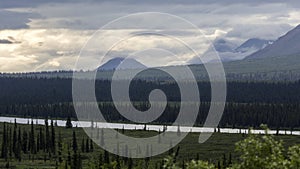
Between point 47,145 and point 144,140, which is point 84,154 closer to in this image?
point 47,145

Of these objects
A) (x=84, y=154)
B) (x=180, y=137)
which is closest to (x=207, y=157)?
(x=84, y=154)

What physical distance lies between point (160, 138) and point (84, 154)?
1580 inches

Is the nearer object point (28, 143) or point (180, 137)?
point (28, 143)

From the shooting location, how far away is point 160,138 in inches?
7628

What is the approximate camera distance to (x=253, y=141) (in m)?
31.5

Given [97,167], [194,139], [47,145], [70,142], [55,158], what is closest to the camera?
[97,167]

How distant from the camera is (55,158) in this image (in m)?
153

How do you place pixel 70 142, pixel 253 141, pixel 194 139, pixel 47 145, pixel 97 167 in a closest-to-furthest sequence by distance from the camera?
1. pixel 253 141
2. pixel 97 167
3. pixel 47 145
4. pixel 70 142
5. pixel 194 139

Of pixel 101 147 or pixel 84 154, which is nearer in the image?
pixel 84 154

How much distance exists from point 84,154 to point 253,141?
129921 mm

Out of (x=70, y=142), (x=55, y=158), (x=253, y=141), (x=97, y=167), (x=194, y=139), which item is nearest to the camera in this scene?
(x=253, y=141)

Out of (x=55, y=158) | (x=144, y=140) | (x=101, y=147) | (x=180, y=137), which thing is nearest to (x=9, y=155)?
(x=55, y=158)

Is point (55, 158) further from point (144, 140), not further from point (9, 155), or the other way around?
point (144, 140)

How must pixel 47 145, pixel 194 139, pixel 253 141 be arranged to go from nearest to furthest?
1. pixel 253 141
2. pixel 47 145
3. pixel 194 139
